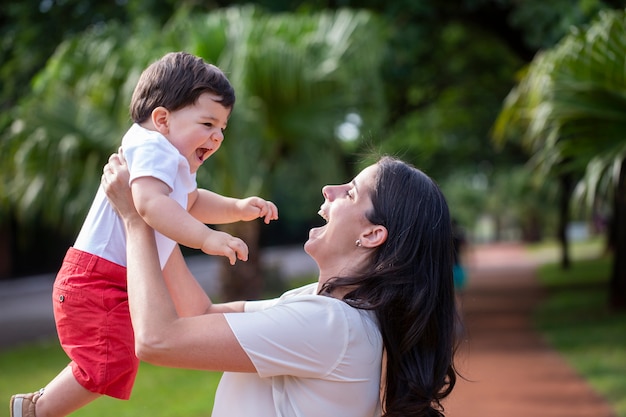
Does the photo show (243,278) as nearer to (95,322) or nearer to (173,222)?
(95,322)

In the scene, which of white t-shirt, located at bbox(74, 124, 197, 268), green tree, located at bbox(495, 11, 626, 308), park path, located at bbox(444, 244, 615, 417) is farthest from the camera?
park path, located at bbox(444, 244, 615, 417)

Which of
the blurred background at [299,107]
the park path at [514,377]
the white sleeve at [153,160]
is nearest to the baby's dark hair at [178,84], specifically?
the white sleeve at [153,160]

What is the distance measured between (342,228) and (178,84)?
54cm

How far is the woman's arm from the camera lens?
1777 millimetres

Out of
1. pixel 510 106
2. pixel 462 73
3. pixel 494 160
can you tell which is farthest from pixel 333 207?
pixel 494 160

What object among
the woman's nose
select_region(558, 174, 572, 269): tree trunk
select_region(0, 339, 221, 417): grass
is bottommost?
select_region(558, 174, 572, 269): tree trunk

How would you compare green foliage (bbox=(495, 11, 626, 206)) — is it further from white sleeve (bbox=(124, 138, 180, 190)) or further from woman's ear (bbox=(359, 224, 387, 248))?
white sleeve (bbox=(124, 138, 180, 190))

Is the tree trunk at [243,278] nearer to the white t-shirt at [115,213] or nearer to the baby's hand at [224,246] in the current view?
the white t-shirt at [115,213]

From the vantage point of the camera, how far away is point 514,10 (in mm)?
11789

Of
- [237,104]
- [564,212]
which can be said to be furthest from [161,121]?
[564,212]

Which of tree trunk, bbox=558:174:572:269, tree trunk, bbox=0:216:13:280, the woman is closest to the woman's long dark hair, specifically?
the woman

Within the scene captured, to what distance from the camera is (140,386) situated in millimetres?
9344

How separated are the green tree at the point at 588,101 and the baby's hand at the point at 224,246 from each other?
4.33 metres

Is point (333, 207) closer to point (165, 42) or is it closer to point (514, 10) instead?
point (165, 42)
